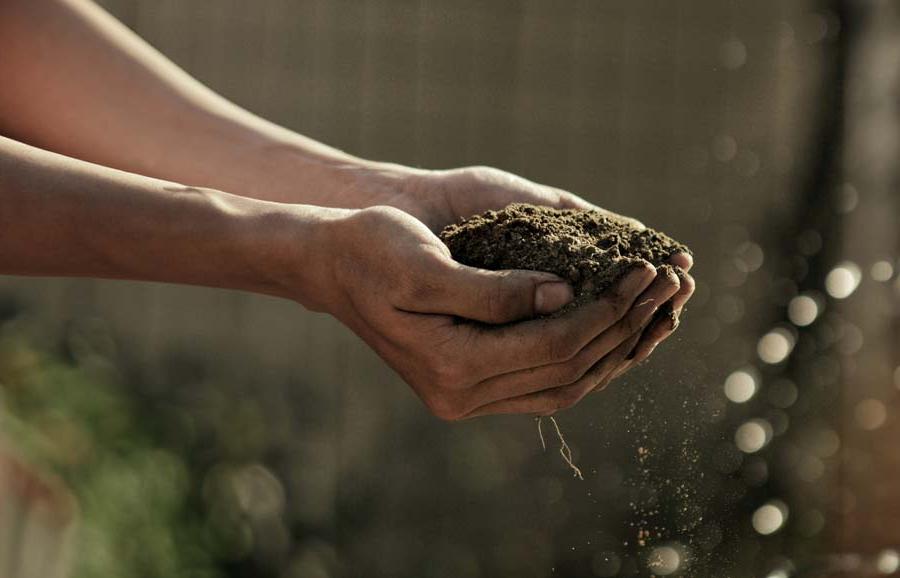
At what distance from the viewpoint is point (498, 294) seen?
183cm

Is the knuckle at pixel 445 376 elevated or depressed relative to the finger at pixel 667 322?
depressed

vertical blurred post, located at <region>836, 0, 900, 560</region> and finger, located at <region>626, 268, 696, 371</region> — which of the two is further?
vertical blurred post, located at <region>836, 0, 900, 560</region>

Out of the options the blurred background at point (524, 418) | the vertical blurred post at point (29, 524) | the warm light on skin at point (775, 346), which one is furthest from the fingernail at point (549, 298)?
the warm light on skin at point (775, 346)

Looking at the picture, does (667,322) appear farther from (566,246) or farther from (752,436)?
(752,436)

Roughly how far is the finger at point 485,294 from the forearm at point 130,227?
22cm

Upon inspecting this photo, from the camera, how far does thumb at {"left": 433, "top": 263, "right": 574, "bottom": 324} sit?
5.98 ft

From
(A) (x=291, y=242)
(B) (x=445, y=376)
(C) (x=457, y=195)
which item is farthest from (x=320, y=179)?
(B) (x=445, y=376)

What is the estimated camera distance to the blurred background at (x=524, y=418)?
13.4ft

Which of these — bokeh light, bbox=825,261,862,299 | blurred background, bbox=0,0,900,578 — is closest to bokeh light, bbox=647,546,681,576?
blurred background, bbox=0,0,900,578

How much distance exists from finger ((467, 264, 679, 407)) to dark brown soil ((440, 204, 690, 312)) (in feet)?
0.22

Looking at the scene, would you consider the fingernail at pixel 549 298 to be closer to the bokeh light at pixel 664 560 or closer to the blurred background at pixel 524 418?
the bokeh light at pixel 664 560

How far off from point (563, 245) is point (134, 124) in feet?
3.62

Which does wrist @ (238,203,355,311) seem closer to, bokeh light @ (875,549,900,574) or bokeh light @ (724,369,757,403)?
bokeh light @ (875,549,900,574)

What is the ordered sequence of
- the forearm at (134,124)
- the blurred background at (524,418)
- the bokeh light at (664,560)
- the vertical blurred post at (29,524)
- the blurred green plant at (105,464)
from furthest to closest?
the blurred background at (524,418)
the blurred green plant at (105,464)
the bokeh light at (664,560)
the vertical blurred post at (29,524)
the forearm at (134,124)
